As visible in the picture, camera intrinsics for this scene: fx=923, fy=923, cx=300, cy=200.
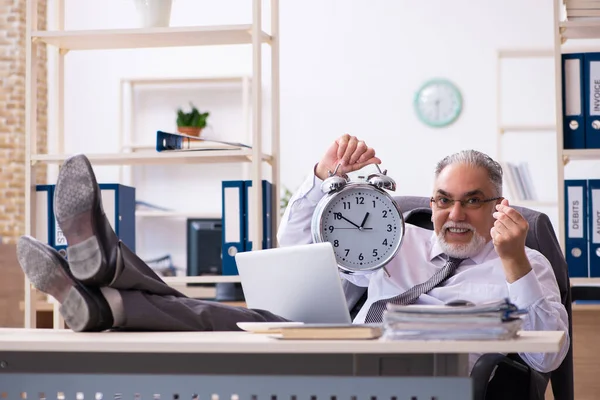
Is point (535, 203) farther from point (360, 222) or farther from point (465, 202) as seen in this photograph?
point (360, 222)

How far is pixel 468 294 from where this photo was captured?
7.89 feet

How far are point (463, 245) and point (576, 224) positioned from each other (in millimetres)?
863

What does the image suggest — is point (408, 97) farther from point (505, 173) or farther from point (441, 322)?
point (441, 322)

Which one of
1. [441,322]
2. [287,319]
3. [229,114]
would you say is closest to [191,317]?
[287,319]

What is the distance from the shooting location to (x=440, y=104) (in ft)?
20.2

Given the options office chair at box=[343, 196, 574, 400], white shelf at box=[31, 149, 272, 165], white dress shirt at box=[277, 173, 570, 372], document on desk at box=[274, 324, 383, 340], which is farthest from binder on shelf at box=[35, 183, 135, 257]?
document on desk at box=[274, 324, 383, 340]

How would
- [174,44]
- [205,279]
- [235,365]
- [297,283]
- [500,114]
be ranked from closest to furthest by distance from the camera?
[235,365]
[297,283]
[205,279]
[174,44]
[500,114]

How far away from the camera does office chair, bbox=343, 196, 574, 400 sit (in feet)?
6.12

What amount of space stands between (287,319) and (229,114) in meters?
4.49

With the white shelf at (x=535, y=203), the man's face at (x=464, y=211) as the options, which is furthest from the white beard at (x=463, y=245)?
the white shelf at (x=535, y=203)

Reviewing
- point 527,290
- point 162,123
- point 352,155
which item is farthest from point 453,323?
point 162,123

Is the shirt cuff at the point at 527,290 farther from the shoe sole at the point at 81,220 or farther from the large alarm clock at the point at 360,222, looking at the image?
the shoe sole at the point at 81,220

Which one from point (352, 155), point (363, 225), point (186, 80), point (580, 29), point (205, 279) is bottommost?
point (205, 279)

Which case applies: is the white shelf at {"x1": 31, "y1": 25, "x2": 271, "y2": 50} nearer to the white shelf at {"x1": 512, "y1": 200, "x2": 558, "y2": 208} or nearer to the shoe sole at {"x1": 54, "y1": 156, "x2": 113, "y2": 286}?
the shoe sole at {"x1": 54, "y1": 156, "x2": 113, "y2": 286}
